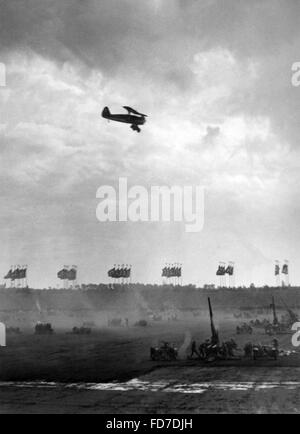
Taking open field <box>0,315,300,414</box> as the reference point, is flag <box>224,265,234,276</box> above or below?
above

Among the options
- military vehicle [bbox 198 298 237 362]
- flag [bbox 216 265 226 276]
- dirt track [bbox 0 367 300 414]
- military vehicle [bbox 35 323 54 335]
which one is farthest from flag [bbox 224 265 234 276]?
dirt track [bbox 0 367 300 414]

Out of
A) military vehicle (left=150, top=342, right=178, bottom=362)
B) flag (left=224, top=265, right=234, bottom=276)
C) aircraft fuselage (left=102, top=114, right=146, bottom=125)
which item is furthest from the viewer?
flag (left=224, top=265, right=234, bottom=276)

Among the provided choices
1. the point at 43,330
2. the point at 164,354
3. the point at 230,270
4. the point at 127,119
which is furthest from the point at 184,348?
the point at 230,270

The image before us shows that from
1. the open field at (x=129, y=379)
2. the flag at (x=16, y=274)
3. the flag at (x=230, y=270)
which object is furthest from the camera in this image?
the flag at (x=230, y=270)

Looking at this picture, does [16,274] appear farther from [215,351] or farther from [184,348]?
[215,351]

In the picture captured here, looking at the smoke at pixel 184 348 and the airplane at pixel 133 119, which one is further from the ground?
the airplane at pixel 133 119

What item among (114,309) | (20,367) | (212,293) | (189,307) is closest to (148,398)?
(20,367)

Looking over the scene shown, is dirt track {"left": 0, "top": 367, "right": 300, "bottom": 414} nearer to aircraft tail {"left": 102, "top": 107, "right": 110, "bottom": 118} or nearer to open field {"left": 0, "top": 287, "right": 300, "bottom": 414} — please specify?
open field {"left": 0, "top": 287, "right": 300, "bottom": 414}

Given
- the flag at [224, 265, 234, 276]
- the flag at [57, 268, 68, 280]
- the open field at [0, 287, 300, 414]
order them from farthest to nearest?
the flag at [224, 265, 234, 276]
the flag at [57, 268, 68, 280]
the open field at [0, 287, 300, 414]

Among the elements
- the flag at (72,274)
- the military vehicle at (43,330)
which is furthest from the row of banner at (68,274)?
the military vehicle at (43,330)

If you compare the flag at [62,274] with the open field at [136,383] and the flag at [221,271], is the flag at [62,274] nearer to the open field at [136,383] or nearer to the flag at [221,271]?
the flag at [221,271]
